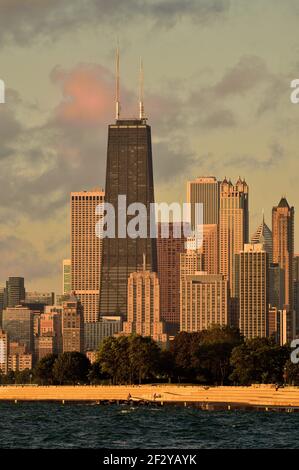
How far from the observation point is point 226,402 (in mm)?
195125

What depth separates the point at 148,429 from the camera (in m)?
145

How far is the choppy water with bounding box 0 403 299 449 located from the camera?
128 m

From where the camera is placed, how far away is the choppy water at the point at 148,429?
418 feet

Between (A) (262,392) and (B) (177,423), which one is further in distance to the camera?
(A) (262,392)
